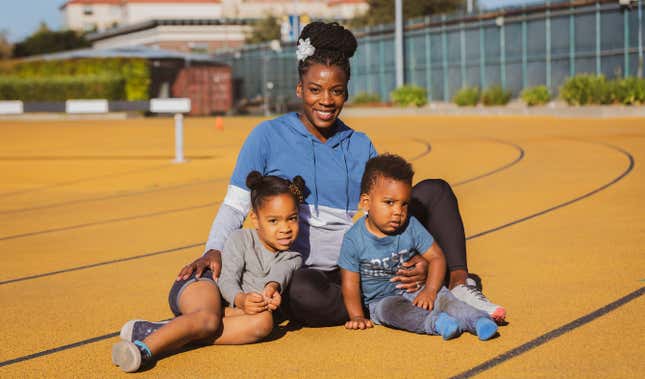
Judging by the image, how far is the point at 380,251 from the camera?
16.6 feet

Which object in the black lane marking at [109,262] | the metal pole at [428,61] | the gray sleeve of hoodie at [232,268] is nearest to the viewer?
the gray sleeve of hoodie at [232,268]

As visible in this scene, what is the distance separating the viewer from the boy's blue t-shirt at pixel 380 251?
505cm

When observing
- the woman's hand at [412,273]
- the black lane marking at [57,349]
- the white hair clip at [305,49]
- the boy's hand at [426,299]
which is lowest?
the black lane marking at [57,349]

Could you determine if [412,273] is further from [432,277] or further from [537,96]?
[537,96]

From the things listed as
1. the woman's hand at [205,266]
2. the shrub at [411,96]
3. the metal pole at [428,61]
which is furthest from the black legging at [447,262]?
the metal pole at [428,61]

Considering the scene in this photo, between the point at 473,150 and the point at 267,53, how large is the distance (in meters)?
35.5

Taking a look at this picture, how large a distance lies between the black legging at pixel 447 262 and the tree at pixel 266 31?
81336 millimetres

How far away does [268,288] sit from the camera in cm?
487

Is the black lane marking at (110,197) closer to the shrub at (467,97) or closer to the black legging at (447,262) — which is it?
the black legging at (447,262)

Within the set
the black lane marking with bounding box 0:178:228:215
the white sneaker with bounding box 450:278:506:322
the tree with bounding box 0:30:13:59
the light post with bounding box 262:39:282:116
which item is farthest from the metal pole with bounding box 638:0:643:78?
the tree with bounding box 0:30:13:59

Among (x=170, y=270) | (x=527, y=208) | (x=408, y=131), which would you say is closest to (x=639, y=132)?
(x=408, y=131)

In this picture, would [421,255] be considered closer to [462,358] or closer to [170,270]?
A: [462,358]

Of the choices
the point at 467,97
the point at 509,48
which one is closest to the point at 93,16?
the point at 467,97

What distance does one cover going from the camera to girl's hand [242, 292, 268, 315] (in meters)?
4.84
